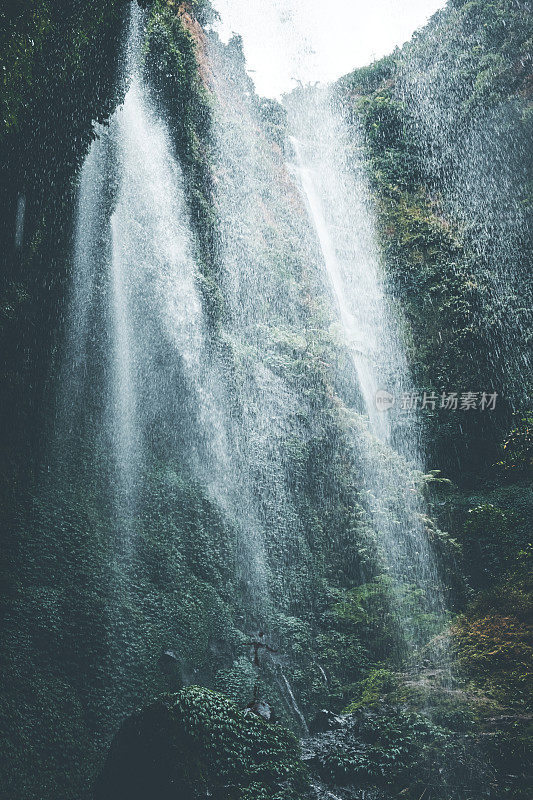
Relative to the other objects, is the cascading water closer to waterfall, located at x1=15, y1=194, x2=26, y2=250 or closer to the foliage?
waterfall, located at x1=15, y1=194, x2=26, y2=250

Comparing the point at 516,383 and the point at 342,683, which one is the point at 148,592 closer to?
the point at 342,683

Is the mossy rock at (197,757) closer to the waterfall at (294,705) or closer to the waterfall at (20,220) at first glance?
the waterfall at (294,705)

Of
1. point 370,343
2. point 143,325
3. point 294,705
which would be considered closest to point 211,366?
point 143,325

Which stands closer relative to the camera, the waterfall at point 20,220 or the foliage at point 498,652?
the foliage at point 498,652

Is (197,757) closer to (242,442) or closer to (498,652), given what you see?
(498,652)

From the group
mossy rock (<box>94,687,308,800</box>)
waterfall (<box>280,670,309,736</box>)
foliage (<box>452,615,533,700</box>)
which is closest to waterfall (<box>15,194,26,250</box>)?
mossy rock (<box>94,687,308,800</box>)

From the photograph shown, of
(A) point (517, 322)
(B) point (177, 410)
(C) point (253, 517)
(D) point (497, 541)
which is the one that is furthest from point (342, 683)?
(A) point (517, 322)

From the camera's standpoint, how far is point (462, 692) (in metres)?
5.88

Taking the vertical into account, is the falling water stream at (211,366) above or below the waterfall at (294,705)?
above

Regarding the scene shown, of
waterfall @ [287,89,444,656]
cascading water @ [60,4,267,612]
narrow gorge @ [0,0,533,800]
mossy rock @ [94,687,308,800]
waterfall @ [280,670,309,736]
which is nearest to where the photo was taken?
mossy rock @ [94,687,308,800]

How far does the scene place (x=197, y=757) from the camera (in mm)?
4555

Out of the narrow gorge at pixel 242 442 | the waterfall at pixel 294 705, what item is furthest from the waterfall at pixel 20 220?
the waterfall at pixel 294 705

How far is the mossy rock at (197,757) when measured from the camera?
4391 millimetres

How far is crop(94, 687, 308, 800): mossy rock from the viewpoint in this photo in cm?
439
